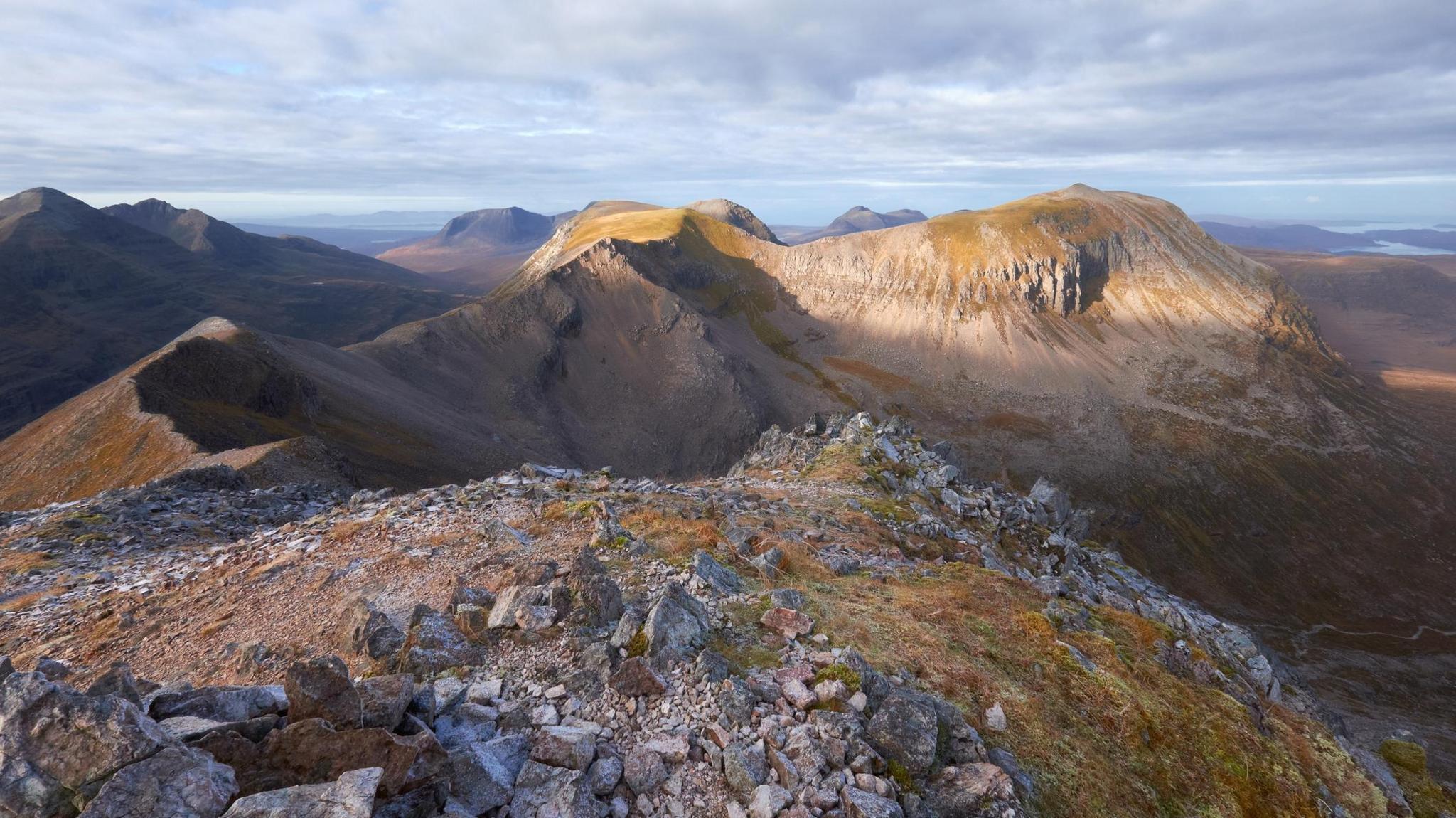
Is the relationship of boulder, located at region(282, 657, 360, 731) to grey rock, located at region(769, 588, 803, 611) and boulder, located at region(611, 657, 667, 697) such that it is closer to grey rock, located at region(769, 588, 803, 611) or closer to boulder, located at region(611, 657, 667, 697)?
boulder, located at region(611, 657, 667, 697)

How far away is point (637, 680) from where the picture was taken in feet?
33.9

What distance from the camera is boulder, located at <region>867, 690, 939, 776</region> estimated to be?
31.5 feet

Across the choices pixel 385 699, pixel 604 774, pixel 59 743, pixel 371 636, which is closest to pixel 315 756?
pixel 385 699

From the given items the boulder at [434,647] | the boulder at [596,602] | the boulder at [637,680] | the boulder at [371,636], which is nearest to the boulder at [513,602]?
the boulder at [434,647]

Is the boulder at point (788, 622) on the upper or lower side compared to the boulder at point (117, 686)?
lower

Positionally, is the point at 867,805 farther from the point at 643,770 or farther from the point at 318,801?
the point at 318,801

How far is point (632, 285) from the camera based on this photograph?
387 feet

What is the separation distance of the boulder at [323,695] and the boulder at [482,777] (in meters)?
1.37

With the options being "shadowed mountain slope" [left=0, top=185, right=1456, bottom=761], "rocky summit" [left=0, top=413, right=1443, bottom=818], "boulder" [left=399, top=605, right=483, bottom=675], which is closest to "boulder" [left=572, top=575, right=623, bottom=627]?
"rocky summit" [left=0, top=413, right=1443, bottom=818]

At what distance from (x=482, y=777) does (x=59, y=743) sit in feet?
13.7

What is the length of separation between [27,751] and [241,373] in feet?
235

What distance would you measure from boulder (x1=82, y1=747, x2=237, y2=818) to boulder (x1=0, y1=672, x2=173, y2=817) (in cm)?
23

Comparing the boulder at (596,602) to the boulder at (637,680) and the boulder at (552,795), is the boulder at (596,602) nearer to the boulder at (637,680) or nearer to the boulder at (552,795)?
the boulder at (637,680)

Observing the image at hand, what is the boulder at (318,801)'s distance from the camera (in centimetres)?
601
